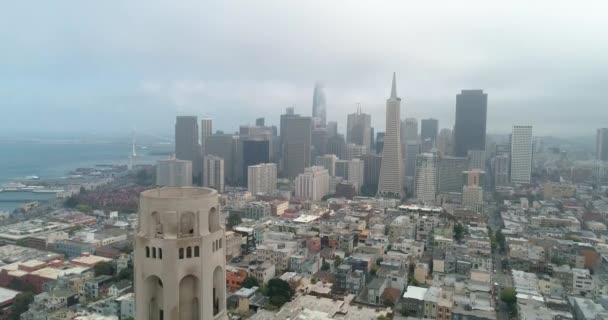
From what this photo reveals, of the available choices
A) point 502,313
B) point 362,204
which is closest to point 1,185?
point 362,204

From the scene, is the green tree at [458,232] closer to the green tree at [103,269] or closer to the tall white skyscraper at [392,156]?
the tall white skyscraper at [392,156]

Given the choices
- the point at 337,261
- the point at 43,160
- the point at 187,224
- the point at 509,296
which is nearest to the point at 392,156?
the point at 337,261

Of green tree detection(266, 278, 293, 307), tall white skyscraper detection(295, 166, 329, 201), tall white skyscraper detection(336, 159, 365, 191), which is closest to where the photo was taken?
green tree detection(266, 278, 293, 307)

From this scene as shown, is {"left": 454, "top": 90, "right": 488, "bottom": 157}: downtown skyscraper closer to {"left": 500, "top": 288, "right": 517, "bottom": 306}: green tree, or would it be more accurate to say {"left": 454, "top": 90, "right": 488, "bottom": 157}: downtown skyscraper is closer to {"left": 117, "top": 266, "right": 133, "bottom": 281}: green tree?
{"left": 500, "top": 288, "right": 517, "bottom": 306}: green tree

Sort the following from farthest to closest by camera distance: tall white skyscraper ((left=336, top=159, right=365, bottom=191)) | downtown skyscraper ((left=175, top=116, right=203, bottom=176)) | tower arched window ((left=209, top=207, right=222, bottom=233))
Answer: downtown skyscraper ((left=175, top=116, right=203, bottom=176)) → tall white skyscraper ((left=336, top=159, right=365, bottom=191)) → tower arched window ((left=209, top=207, right=222, bottom=233))

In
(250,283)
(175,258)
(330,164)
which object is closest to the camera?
(175,258)

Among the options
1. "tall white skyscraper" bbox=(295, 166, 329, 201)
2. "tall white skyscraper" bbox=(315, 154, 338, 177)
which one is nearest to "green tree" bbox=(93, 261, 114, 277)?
"tall white skyscraper" bbox=(295, 166, 329, 201)

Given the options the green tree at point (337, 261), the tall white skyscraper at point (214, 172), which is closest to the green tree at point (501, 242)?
the green tree at point (337, 261)

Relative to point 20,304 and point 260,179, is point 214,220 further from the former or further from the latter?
point 260,179
